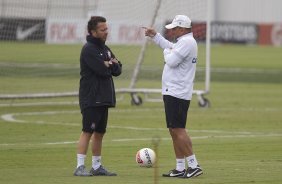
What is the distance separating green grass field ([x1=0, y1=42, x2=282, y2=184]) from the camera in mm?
14695

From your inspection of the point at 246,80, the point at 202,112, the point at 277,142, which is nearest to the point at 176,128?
the point at 277,142

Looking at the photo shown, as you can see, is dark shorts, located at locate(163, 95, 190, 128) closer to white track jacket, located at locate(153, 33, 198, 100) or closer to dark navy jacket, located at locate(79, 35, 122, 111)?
white track jacket, located at locate(153, 33, 198, 100)

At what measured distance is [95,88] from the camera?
14445mm

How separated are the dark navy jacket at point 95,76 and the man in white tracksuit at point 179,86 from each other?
2.47ft

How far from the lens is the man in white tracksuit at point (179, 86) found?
14398 mm

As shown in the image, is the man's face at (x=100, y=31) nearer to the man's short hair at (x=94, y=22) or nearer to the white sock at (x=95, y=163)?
the man's short hair at (x=94, y=22)

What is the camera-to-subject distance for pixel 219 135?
20.7m

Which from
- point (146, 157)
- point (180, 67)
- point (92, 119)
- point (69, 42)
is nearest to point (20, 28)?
point (69, 42)

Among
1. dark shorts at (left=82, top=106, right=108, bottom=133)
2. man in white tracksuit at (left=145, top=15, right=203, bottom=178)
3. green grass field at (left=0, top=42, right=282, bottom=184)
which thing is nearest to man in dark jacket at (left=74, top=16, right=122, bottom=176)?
dark shorts at (left=82, top=106, right=108, bottom=133)

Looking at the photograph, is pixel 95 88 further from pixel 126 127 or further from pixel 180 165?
pixel 126 127

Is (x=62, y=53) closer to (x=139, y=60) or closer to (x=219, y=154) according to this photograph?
(x=139, y=60)

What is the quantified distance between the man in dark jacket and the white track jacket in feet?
2.45

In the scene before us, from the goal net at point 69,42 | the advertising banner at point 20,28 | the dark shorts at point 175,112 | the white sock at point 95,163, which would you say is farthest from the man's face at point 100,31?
the advertising banner at point 20,28

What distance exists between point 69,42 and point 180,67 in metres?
18.0
